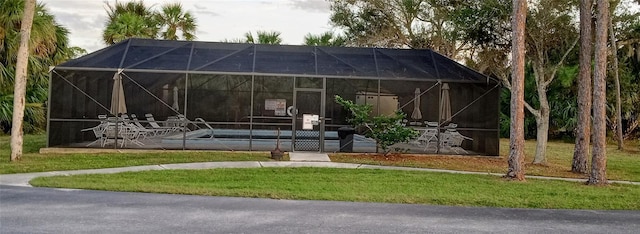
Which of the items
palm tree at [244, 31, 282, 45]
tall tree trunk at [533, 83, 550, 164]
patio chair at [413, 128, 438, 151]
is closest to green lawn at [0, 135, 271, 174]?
patio chair at [413, 128, 438, 151]

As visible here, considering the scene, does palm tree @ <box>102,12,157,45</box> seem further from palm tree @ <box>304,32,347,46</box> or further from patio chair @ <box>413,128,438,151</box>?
patio chair @ <box>413,128,438,151</box>

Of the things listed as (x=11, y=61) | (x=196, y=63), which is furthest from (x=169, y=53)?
(x=11, y=61)

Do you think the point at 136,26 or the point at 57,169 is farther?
the point at 136,26

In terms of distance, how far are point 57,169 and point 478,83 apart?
1028 centimetres

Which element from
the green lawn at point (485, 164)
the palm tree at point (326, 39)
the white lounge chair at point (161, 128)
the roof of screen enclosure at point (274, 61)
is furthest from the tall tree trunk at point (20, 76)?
the palm tree at point (326, 39)

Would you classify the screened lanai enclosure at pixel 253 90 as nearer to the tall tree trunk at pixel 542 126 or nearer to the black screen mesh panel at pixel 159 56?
the black screen mesh panel at pixel 159 56

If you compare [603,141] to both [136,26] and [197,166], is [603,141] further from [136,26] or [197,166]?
[136,26]

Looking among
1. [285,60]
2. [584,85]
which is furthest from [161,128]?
[584,85]

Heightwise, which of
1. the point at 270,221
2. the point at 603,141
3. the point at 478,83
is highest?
the point at 478,83

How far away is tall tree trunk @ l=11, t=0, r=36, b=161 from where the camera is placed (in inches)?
445

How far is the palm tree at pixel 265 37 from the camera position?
82.6ft

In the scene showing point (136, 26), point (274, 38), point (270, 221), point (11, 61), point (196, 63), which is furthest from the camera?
point (274, 38)

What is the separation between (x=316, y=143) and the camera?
49.3 ft

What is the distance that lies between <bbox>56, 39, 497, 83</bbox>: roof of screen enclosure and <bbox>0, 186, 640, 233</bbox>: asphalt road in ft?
22.7
